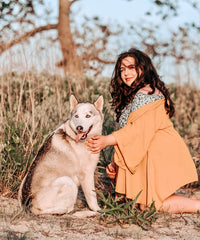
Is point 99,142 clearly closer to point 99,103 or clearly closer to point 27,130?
point 99,103

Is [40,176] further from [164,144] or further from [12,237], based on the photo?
[164,144]

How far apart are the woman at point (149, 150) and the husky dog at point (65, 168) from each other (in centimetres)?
16

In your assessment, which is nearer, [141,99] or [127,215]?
[127,215]

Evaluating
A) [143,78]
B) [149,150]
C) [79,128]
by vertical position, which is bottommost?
[149,150]

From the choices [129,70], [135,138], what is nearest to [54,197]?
[135,138]

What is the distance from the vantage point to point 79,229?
2.67 m

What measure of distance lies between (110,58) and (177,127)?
209cm

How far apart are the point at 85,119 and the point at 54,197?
80 cm

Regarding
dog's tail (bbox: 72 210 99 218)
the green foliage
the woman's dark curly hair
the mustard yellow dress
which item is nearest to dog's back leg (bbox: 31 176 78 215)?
dog's tail (bbox: 72 210 99 218)

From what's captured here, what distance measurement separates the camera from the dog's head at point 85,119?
120 inches

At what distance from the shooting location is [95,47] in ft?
20.1

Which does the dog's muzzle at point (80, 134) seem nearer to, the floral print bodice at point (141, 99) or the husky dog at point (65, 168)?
the husky dog at point (65, 168)

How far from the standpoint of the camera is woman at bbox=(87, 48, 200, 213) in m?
3.17

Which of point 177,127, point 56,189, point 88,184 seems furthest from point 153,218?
point 177,127
